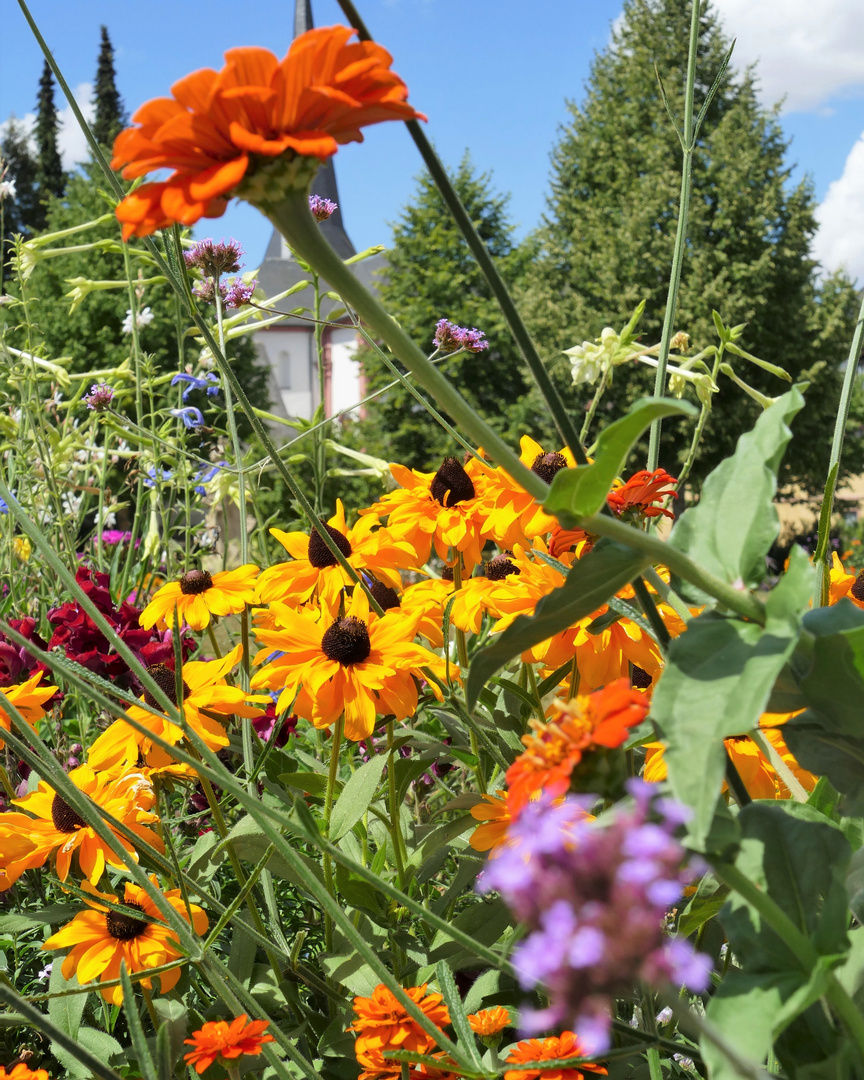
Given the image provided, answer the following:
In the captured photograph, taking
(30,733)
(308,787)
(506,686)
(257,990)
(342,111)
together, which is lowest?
(257,990)

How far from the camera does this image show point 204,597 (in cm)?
135

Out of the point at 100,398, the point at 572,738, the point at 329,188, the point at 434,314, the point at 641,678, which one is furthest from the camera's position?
the point at 329,188

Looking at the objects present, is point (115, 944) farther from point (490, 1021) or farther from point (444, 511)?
point (444, 511)

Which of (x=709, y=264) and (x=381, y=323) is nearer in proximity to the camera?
(x=381, y=323)

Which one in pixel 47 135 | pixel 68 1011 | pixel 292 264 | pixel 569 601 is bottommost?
pixel 68 1011

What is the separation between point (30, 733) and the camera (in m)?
0.70

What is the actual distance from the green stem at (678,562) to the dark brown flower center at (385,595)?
3.02 ft

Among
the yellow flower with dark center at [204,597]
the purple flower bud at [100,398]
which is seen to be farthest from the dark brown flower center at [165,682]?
the purple flower bud at [100,398]

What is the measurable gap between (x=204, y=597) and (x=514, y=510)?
477 millimetres

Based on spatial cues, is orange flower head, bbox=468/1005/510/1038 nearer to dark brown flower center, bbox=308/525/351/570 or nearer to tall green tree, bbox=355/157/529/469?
dark brown flower center, bbox=308/525/351/570

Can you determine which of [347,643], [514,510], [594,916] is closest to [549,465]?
[514,510]

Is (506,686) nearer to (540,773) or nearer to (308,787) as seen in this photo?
(308,787)

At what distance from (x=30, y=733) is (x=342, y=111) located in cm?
51

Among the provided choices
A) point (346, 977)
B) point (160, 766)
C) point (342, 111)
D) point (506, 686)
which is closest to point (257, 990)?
point (346, 977)
